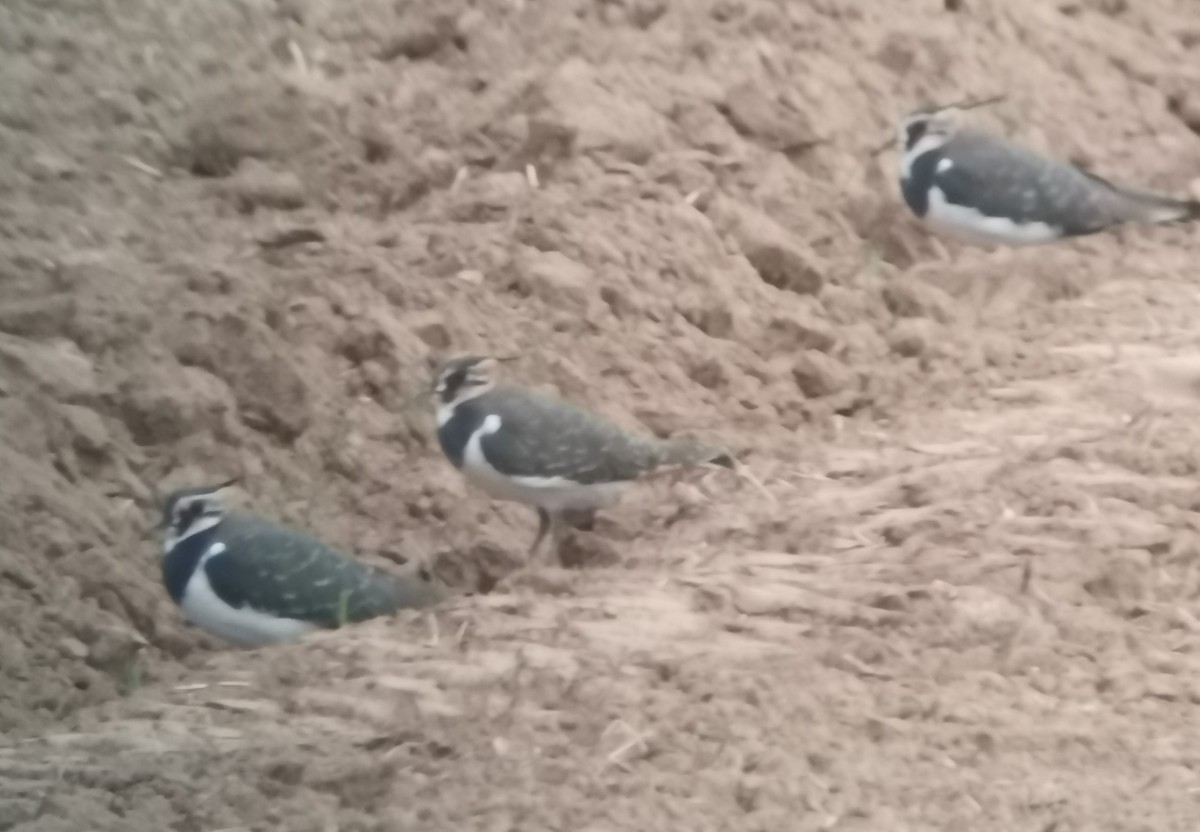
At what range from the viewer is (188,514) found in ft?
6.14

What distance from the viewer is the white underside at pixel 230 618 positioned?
5.95 feet

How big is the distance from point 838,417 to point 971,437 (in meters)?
0.26

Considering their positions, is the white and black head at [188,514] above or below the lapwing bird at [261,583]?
above

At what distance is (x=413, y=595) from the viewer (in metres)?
1.86

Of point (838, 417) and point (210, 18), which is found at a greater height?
point (210, 18)

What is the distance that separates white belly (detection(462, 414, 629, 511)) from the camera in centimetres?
195

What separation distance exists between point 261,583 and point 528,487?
43 cm

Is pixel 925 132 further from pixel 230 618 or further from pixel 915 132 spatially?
pixel 230 618

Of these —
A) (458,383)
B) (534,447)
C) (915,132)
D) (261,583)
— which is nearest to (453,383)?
(458,383)

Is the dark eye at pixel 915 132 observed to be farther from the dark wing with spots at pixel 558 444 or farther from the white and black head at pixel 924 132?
the dark wing with spots at pixel 558 444

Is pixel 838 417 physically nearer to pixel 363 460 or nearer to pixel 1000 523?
pixel 1000 523

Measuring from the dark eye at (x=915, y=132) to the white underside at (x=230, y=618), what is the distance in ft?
5.05

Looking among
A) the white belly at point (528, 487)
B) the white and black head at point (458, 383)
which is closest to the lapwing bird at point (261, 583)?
the white belly at point (528, 487)

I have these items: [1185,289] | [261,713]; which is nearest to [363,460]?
[261,713]
